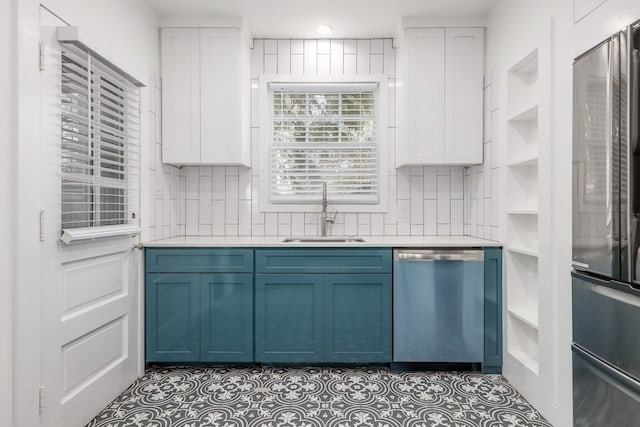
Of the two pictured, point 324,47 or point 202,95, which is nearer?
point 202,95

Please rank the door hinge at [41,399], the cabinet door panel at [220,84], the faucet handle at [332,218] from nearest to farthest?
the door hinge at [41,399]
the cabinet door panel at [220,84]
the faucet handle at [332,218]

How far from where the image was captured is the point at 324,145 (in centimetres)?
326

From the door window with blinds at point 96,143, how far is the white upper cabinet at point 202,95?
0.40 meters

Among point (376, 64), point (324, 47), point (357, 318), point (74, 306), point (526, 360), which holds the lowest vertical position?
point (526, 360)

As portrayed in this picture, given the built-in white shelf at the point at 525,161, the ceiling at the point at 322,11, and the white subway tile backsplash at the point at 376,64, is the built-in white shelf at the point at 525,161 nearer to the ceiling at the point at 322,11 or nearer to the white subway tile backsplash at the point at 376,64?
the ceiling at the point at 322,11

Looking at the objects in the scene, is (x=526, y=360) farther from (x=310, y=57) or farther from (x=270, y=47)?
(x=270, y=47)

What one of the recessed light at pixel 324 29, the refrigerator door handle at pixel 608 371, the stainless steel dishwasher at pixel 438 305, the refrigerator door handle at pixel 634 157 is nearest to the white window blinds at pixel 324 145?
the recessed light at pixel 324 29

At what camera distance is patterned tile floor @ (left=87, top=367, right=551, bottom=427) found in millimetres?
1998

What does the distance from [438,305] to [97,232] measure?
2.14 m

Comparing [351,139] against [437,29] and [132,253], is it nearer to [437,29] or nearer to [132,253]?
[437,29]

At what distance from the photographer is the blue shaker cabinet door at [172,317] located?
101 inches

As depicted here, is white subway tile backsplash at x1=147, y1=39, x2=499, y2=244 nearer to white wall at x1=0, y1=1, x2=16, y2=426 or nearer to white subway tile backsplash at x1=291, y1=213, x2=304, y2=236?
white subway tile backsplash at x1=291, y1=213, x2=304, y2=236

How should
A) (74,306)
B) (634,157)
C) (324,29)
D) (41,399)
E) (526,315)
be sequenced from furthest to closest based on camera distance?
(324,29)
(526,315)
(74,306)
(41,399)
(634,157)

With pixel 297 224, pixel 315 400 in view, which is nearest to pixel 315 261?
pixel 297 224
